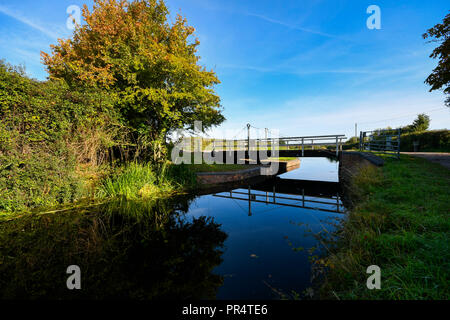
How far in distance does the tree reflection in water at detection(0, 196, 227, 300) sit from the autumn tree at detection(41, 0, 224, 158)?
4716mm

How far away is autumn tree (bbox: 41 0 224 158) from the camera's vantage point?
694 cm

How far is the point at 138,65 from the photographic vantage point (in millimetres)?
7184

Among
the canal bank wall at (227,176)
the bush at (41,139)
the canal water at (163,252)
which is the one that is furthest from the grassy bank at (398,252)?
the bush at (41,139)

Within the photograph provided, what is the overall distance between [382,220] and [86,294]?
447cm

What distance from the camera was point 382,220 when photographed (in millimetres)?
2873

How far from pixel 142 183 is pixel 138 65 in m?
5.06

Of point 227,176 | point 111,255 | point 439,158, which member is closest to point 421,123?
point 439,158

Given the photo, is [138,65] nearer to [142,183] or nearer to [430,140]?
[142,183]

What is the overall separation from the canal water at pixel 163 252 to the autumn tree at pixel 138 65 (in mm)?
4650

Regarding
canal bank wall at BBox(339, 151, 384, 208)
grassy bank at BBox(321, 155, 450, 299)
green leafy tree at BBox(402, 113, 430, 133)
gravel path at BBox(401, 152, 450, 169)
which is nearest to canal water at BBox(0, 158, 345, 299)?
grassy bank at BBox(321, 155, 450, 299)

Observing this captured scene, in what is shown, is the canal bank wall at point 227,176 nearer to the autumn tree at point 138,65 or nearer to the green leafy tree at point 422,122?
the autumn tree at point 138,65

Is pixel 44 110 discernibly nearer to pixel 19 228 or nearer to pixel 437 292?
pixel 19 228
